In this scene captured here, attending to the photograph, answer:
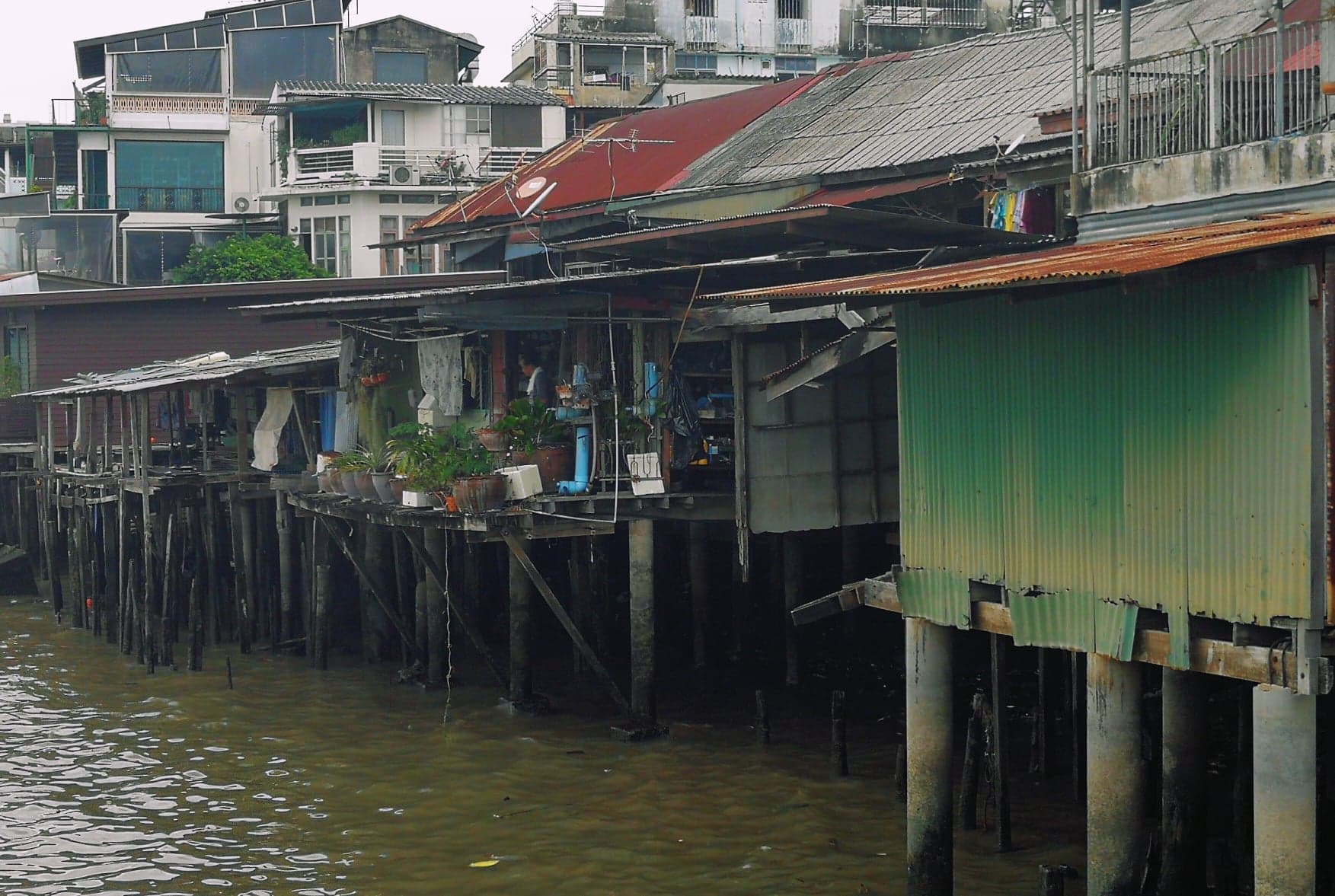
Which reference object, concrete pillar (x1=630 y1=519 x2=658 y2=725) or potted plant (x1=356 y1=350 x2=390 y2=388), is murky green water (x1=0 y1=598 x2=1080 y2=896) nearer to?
concrete pillar (x1=630 y1=519 x2=658 y2=725)

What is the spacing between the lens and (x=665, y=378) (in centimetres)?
1608

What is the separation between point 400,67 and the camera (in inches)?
1825

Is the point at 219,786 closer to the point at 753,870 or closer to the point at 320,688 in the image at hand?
the point at 320,688

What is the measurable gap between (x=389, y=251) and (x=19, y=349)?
9.89 meters

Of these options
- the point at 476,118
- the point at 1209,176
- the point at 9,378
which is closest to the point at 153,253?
the point at 476,118

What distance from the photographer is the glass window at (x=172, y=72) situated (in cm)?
4534

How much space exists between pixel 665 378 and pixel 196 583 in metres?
7.69

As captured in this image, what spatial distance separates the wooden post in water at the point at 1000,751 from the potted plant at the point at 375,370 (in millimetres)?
8919

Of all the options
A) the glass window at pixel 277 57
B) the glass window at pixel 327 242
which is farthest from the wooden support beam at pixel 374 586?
the glass window at pixel 277 57

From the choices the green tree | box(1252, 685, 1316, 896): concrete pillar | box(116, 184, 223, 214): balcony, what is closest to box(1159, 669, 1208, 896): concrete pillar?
box(1252, 685, 1316, 896): concrete pillar

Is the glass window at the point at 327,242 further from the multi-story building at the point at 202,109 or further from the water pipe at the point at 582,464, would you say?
the water pipe at the point at 582,464

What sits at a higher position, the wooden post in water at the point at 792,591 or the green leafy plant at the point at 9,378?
the green leafy plant at the point at 9,378

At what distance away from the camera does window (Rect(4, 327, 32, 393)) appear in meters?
32.5

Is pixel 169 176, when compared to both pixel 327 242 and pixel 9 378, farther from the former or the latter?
pixel 9 378
